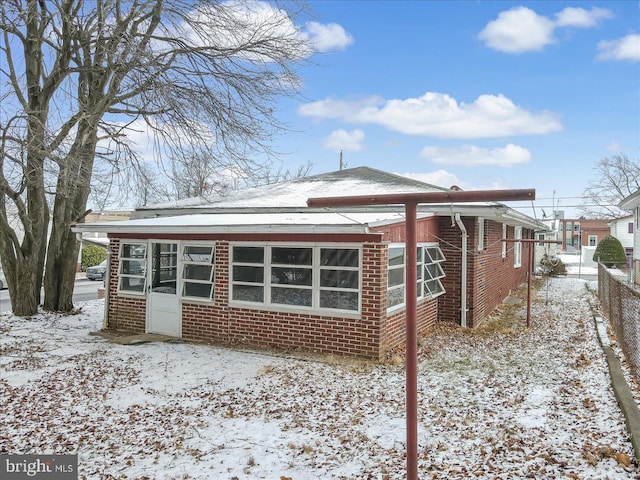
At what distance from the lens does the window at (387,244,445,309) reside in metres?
8.39

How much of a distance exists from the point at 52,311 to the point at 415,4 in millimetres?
12141

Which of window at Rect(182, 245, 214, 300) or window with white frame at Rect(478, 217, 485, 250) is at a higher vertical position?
window with white frame at Rect(478, 217, 485, 250)

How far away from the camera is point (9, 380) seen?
23.4 feet

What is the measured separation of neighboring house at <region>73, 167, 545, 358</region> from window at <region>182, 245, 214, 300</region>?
2 cm

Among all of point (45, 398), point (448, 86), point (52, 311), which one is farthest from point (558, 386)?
point (52, 311)

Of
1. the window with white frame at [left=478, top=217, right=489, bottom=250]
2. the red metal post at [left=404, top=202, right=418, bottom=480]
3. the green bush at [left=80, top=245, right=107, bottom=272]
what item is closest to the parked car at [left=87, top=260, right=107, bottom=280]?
the green bush at [left=80, top=245, right=107, bottom=272]

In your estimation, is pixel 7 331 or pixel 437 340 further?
pixel 7 331

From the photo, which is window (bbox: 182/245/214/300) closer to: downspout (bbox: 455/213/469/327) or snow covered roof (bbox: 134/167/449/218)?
snow covered roof (bbox: 134/167/449/218)

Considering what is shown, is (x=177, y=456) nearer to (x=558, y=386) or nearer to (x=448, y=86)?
(x=558, y=386)

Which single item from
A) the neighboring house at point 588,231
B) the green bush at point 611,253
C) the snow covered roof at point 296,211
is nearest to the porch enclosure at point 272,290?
the snow covered roof at point 296,211

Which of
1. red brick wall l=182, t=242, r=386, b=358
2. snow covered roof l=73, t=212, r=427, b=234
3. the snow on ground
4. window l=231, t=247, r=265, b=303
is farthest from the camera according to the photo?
window l=231, t=247, r=265, b=303

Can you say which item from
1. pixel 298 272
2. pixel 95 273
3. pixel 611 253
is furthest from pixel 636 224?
pixel 95 273

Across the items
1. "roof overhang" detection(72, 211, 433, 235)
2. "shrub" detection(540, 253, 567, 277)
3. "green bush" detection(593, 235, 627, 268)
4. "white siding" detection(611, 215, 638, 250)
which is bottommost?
"shrub" detection(540, 253, 567, 277)

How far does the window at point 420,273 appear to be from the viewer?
8391 millimetres
